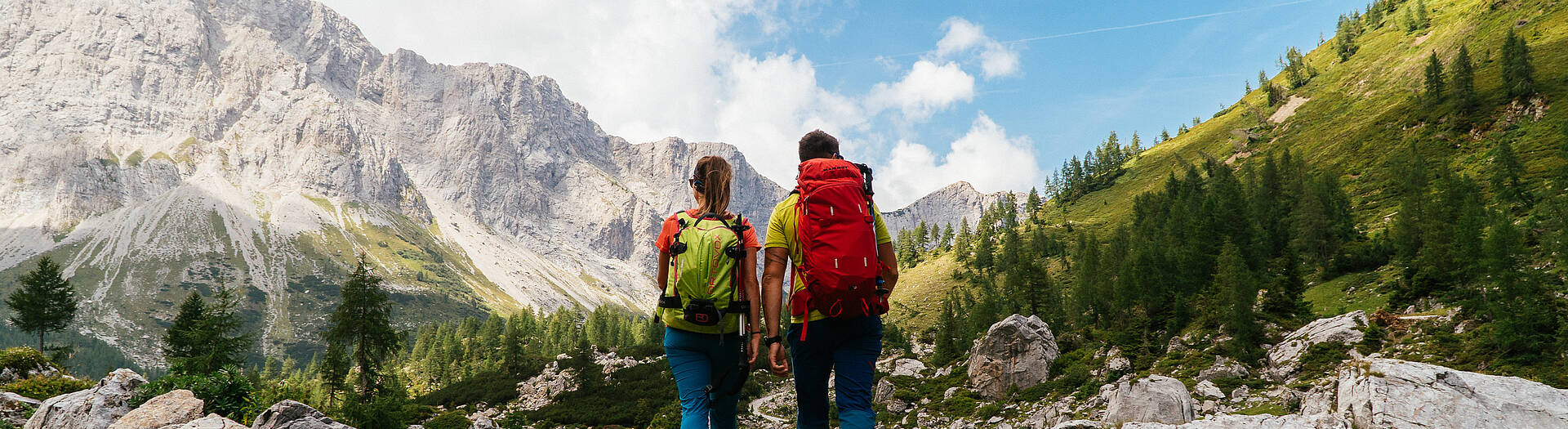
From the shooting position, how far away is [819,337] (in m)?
5.52

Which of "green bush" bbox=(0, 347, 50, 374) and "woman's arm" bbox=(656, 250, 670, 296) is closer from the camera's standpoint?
"woman's arm" bbox=(656, 250, 670, 296)

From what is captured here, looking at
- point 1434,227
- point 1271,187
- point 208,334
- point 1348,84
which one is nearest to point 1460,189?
point 1434,227

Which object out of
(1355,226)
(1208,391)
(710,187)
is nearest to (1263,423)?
(710,187)

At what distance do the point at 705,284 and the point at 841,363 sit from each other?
1582 mm

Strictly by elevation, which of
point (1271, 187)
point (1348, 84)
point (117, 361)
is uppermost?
point (1348, 84)

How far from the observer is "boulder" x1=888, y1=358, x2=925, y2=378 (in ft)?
161

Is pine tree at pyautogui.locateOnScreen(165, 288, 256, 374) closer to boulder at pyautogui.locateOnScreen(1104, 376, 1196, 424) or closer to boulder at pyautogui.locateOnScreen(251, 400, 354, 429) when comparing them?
boulder at pyautogui.locateOnScreen(251, 400, 354, 429)

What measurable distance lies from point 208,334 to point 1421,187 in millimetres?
74933

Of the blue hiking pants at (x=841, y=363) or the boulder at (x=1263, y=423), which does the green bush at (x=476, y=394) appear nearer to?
the boulder at (x=1263, y=423)

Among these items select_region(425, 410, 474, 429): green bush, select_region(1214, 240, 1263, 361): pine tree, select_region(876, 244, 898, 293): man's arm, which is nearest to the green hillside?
select_region(1214, 240, 1263, 361): pine tree

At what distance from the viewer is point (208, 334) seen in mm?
38438

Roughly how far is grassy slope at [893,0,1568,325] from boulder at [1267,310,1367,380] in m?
8.73

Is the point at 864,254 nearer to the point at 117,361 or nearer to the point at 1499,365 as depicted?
the point at 1499,365

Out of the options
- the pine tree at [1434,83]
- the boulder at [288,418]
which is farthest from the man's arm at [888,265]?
the pine tree at [1434,83]
